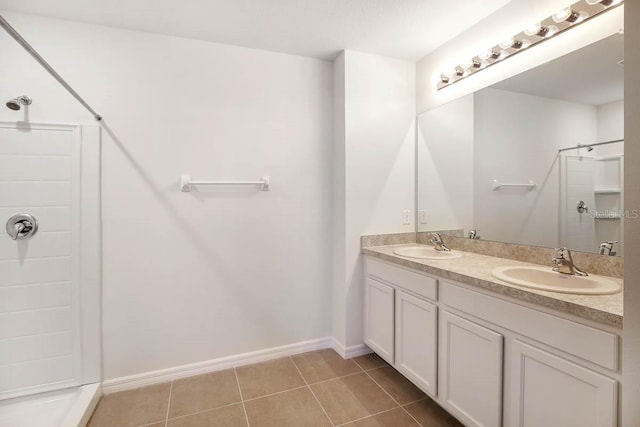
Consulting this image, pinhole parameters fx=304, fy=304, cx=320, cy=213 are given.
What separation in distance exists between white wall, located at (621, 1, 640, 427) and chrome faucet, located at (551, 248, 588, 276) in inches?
30.2

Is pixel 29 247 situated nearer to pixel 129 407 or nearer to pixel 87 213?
pixel 87 213

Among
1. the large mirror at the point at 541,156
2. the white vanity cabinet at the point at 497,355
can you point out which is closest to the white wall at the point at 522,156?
the large mirror at the point at 541,156

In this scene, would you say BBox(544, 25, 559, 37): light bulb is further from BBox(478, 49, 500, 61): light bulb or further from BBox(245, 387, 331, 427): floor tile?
BBox(245, 387, 331, 427): floor tile

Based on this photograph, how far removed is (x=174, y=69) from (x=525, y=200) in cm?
237

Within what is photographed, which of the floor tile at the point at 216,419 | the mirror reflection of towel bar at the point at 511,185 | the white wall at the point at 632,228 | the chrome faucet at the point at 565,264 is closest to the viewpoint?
the white wall at the point at 632,228

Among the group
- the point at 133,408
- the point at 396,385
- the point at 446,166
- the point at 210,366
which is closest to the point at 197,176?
the point at 210,366

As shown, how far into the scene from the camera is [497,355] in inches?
50.9

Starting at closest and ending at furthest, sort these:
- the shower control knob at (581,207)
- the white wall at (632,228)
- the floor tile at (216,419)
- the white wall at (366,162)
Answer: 1. the white wall at (632,228)
2. the shower control knob at (581,207)
3. the floor tile at (216,419)
4. the white wall at (366,162)

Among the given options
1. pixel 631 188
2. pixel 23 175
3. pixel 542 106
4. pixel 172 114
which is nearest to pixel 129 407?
pixel 23 175

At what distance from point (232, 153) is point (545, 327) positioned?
200 cm

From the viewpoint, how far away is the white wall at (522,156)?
162 cm

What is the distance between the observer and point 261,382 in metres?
2.02

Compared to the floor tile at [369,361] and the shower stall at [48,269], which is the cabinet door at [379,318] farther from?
the shower stall at [48,269]

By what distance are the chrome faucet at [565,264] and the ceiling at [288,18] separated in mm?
1448
